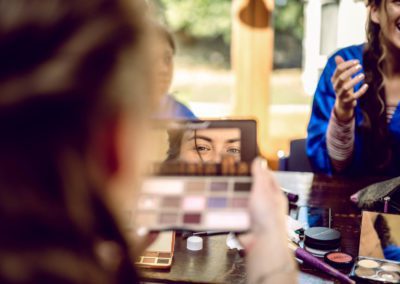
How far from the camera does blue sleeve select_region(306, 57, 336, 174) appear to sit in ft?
5.08

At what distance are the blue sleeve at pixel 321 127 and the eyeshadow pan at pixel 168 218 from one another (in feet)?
3.25

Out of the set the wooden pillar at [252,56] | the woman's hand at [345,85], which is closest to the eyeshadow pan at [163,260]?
the woman's hand at [345,85]

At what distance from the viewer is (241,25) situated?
10.6ft

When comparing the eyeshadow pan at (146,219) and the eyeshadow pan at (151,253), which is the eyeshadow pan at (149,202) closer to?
the eyeshadow pan at (146,219)

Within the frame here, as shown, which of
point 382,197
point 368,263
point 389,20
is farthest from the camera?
point 389,20

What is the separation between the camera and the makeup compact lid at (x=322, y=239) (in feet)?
3.11

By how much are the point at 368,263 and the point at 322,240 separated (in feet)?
0.34

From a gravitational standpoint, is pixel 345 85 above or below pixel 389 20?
below

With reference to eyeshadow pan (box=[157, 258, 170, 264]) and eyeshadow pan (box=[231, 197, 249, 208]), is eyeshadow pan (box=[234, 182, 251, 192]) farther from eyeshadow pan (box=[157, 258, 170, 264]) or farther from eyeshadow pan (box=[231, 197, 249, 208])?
eyeshadow pan (box=[157, 258, 170, 264])

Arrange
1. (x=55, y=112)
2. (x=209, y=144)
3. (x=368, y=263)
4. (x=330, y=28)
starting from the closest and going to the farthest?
(x=55, y=112), (x=209, y=144), (x=368, y=263), (x=330, y=28)

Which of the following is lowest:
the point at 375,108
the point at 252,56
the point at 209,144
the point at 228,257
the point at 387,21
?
the point at 228,257

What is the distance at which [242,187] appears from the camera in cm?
64

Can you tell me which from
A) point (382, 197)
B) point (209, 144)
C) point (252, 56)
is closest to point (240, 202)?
point (209, 144)

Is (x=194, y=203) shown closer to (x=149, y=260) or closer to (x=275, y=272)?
(x=275, y=272)
